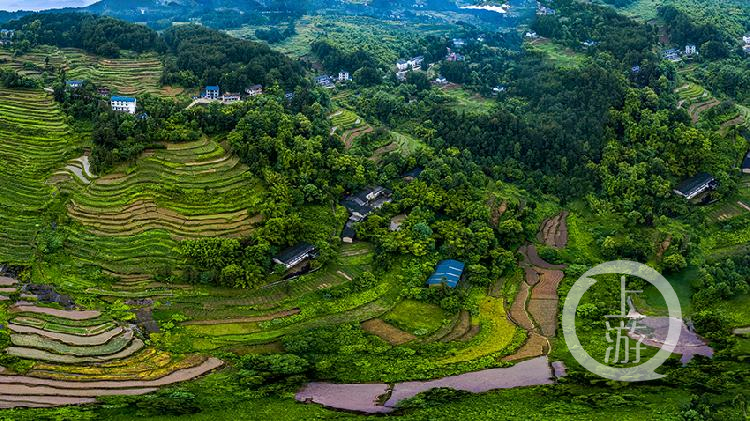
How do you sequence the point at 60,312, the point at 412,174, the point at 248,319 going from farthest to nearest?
1. the point at 412,174
2. the point at 248,319
3. the point at 60,312

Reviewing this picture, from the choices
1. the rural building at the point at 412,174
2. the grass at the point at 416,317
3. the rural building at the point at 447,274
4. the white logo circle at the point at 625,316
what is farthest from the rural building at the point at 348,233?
the white logo circle at the point at 625,316

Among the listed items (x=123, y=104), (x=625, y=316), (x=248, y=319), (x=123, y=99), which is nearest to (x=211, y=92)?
(x=123, y=99)

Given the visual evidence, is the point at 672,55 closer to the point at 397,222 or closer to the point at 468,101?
the point at 468,101

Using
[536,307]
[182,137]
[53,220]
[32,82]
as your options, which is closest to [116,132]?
[182,137]

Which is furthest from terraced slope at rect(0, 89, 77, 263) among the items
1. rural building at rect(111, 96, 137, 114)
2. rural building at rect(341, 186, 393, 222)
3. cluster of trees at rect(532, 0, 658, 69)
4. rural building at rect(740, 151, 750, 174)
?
cluster of trees at rect(532, 0, 658, 69)

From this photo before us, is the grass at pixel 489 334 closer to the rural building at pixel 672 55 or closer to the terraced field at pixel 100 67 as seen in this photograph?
the terraced field at pixel 100 67

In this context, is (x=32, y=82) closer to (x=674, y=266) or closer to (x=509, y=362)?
(x=509, y=362)
